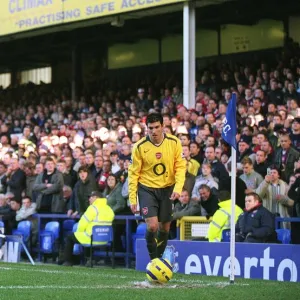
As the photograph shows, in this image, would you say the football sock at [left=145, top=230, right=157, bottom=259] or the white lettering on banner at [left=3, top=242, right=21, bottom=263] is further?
the white lettering on banner at [left=3, top=242, right=21, bottom=263]

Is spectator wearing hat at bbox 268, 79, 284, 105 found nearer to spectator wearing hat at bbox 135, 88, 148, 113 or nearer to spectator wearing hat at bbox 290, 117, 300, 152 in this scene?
spectator wearing hat at bbox 290, 117, 300, 152

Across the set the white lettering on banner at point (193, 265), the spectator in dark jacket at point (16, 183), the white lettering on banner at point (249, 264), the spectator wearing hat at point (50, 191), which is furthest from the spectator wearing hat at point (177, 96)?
the white lettering on banner at point (249, 264)

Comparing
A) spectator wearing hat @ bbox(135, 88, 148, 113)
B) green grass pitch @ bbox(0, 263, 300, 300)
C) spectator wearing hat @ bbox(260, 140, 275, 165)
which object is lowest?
green grass pitch @ bbox(0, 263, 300, 300)

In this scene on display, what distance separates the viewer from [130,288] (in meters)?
11.4

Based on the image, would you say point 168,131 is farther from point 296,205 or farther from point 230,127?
point 230,127

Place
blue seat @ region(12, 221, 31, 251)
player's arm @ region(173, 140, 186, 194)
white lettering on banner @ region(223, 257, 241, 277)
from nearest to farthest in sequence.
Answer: player's arm @ region(173, 140, 186, 194) < white lettering on banner @ region(223, 257, 241, 277) < blue seat @ region(12, 221, 31, 251)

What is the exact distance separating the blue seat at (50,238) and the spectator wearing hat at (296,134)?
5060 millimetres

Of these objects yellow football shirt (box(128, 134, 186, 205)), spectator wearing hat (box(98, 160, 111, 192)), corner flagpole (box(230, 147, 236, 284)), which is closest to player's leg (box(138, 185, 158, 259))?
yellow football shirt (box(128, 134, 186, 205))

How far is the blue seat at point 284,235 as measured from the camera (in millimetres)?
15188

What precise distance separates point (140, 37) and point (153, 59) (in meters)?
0.99

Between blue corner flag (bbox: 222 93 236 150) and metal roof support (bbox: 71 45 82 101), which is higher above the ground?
metal roof support (bbox: 71 45 82 101)

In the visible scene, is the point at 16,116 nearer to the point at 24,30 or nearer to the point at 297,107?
the point at 24,30

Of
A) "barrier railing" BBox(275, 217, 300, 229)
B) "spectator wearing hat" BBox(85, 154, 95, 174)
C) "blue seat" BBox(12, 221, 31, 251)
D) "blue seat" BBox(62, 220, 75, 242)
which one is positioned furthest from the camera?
"spectator wearing hat" BBox(85, 154, 95, 174)

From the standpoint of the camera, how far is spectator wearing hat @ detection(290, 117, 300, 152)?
17.8 metres
